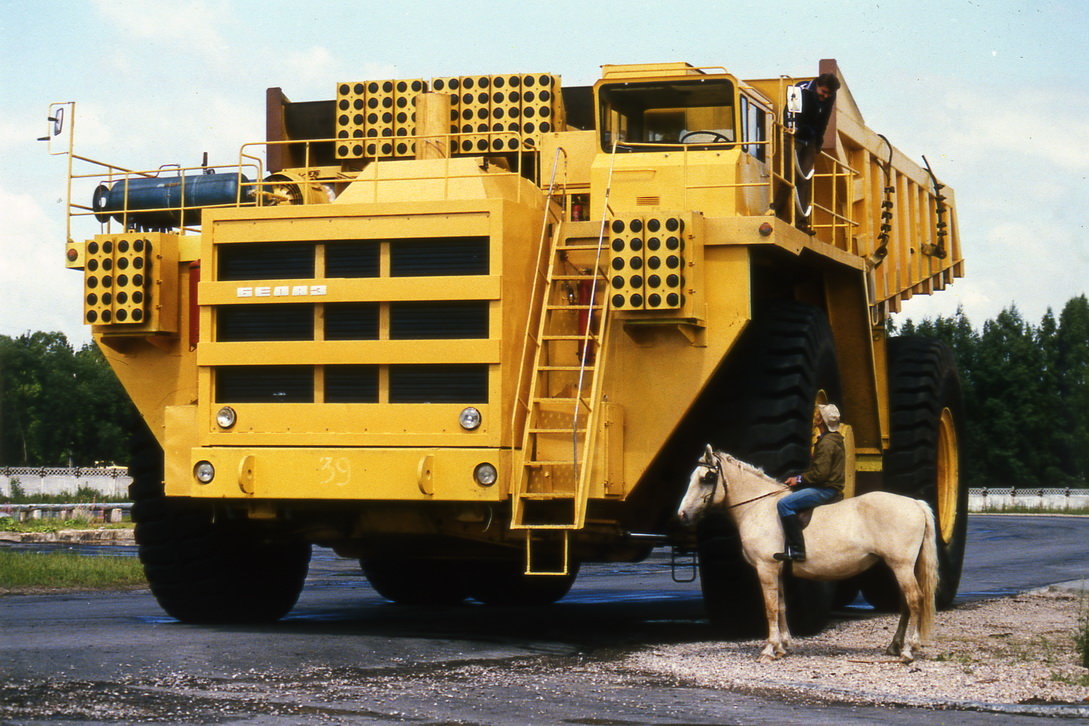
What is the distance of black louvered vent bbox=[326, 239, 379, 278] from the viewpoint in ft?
38.7

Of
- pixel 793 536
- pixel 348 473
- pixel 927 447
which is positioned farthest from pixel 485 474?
pixel 927 447

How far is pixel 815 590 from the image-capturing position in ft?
41.0

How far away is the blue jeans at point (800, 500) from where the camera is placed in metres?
11.4

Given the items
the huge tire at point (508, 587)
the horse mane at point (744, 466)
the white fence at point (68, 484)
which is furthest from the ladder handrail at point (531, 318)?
the white fence at point (68, 484)

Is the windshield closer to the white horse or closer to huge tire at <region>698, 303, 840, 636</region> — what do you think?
huge tire at <region>698, 303, 840, 636</region>

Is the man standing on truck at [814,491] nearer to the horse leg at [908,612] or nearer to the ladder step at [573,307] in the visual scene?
the horse leg at [908,612]

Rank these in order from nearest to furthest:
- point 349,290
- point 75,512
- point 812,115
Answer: point 349,290
point 812,115
point 75,512

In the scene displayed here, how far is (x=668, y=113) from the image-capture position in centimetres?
1308

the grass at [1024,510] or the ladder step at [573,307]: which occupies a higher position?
the ladder step at [573,307]

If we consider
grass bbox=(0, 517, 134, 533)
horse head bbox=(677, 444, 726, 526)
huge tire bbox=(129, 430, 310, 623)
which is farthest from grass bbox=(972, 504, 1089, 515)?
horse head bbox=(677, 444, 726, 526)

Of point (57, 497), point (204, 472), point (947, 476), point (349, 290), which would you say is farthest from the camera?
point (57, 497)

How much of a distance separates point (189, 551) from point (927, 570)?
18.2ft

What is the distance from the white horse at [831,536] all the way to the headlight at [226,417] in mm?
3230

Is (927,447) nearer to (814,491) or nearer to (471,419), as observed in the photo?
(814,491)
